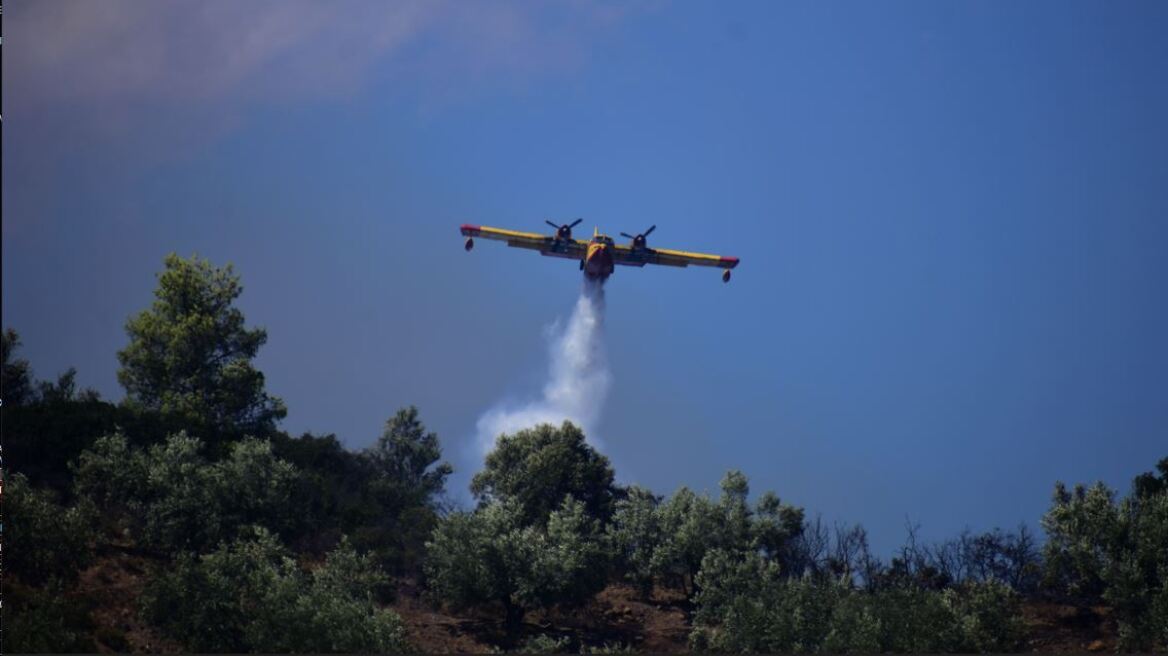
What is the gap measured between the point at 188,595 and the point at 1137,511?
146 feet

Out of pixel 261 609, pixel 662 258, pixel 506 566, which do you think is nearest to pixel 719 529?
pixel 506 566

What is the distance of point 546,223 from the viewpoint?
100250mm

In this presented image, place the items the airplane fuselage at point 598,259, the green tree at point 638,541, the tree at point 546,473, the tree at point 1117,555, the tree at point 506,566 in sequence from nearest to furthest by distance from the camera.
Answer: the tree at point 1117,555 → the tree at point 506,566 → the green tree at point 638,541 → the tree at point 546,473 → the airplane fuselage at point 598,259

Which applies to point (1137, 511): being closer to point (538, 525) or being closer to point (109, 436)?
point (538, 525)

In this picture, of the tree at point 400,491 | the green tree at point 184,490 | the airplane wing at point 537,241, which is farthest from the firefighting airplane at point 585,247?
the green tree at point 184,490

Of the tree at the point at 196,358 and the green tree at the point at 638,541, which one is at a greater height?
the tree at the point at 196,358

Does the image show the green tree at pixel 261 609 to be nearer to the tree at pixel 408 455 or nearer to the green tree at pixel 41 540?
the green tree at pixel 41 540

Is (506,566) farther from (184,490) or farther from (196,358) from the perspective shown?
(196,358)

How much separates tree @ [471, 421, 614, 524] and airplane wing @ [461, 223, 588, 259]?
508 inches

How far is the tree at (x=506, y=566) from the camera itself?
222ft

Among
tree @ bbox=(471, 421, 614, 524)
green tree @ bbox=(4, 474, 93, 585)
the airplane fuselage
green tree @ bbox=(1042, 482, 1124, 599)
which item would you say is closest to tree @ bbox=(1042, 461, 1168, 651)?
green tree @ bbox=(1042, 482, 1124, 599)

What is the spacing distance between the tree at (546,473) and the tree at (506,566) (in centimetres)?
1321

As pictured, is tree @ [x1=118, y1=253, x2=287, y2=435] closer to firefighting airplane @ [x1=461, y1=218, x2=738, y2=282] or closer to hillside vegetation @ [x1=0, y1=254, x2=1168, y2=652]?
hillside vegetation @ [x1=0, y1=254, x2=1168, y2=652]

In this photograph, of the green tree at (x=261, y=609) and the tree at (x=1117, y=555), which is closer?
the green tree at (x=261, y=609)
